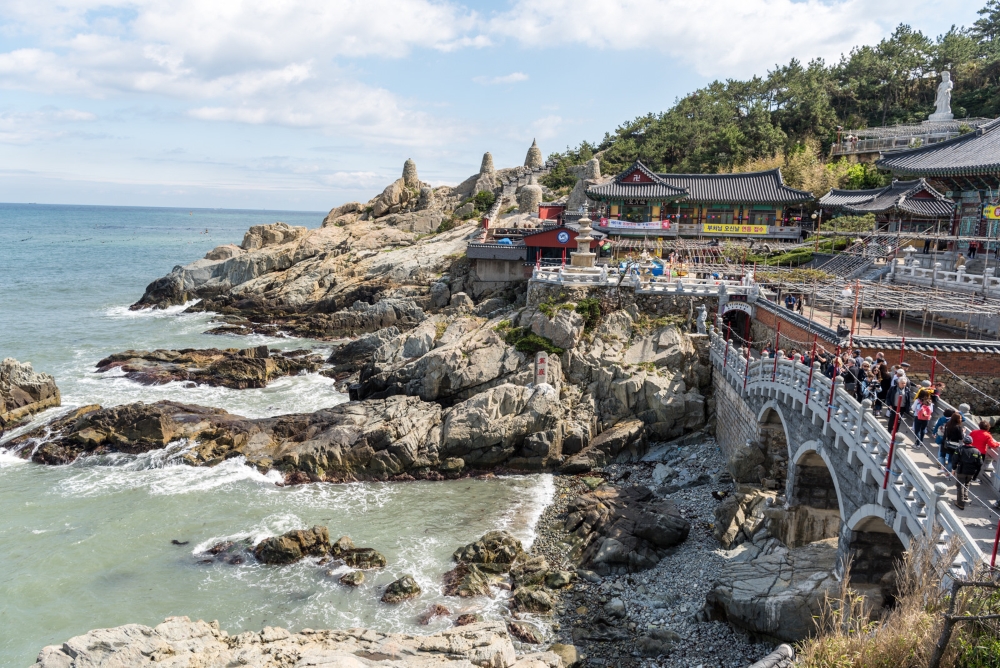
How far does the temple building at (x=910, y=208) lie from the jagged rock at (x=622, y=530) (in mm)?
22944

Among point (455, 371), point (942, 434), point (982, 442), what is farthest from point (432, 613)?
point (455, 371)

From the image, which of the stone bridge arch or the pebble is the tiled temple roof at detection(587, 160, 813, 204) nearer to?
the pebble

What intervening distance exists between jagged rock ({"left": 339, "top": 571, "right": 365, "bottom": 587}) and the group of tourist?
48.3ft

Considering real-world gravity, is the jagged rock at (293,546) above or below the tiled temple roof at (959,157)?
below

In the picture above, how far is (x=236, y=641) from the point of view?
1471 centimetres

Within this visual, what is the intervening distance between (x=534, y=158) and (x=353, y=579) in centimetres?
6154

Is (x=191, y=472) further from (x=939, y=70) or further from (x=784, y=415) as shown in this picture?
(x=939, y=70)

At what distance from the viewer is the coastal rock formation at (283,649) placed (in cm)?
1316

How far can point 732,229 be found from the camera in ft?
163

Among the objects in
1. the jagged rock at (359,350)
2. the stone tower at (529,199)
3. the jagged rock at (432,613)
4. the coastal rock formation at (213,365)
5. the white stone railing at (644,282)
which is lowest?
the jagged rock at (432,613)

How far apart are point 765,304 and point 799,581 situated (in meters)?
16.7

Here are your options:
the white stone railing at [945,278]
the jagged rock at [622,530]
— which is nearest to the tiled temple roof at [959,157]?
the white stone railing at [945,278]

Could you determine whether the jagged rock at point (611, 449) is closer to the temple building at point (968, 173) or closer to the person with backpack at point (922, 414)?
the person with backpack at point (922, 414)

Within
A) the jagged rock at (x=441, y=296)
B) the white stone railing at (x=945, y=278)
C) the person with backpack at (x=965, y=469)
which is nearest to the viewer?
the person with backpack at (x=965, y=469)
